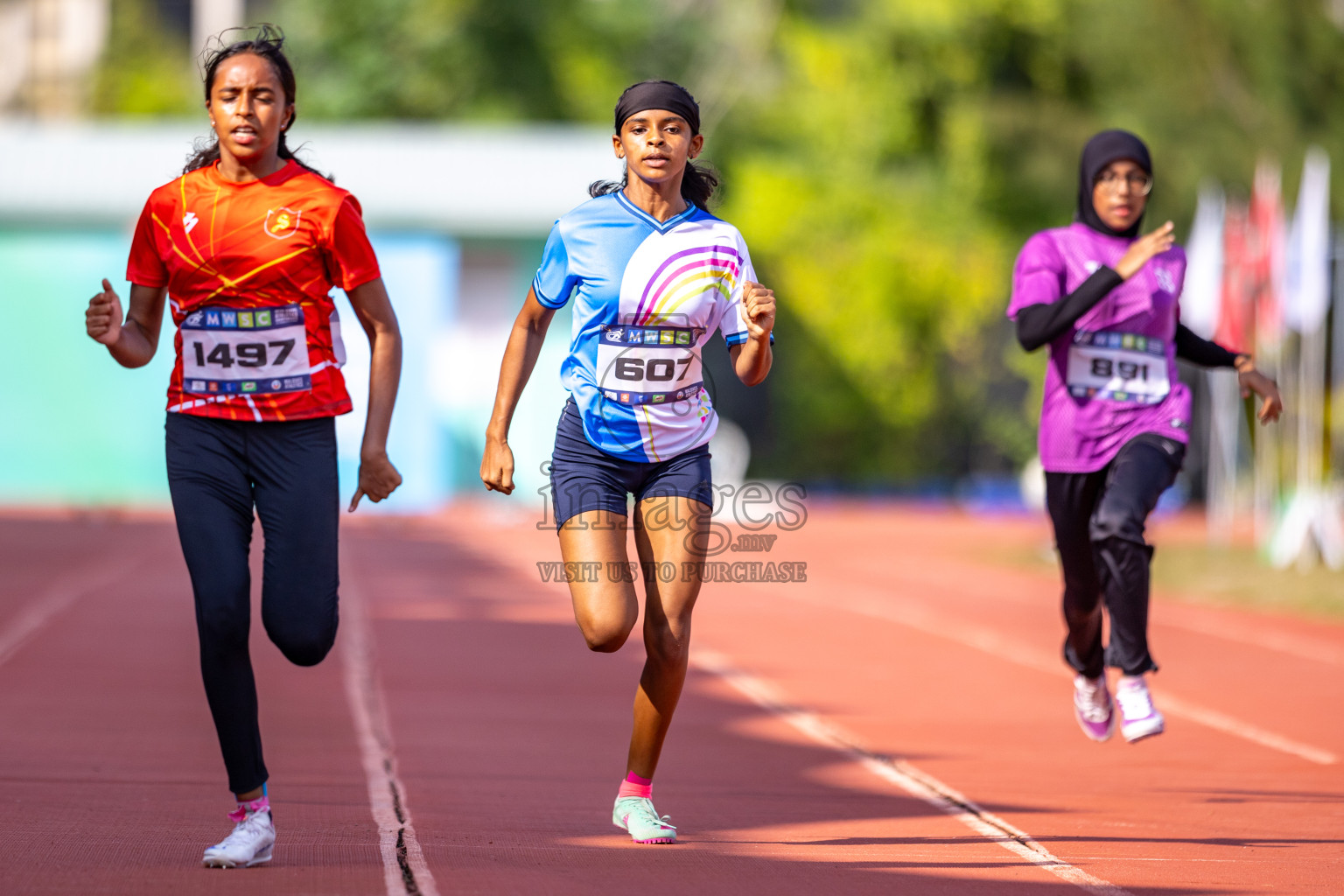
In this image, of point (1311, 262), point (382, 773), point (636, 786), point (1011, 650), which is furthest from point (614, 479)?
point (1311, 262)

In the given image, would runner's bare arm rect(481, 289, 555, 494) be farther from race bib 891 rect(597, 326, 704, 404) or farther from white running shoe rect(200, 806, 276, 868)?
white running shoe rect(200, 806, 276, 868)

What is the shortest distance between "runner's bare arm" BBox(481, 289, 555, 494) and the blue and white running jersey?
3.6 inches

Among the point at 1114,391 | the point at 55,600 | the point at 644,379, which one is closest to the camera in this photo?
the point at 644,379

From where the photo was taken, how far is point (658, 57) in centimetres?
5184

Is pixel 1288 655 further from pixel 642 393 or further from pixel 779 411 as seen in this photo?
pixel 779 411

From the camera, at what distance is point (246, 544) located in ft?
17.3

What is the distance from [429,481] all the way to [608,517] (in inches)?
1091

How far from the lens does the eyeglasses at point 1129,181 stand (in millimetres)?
7254

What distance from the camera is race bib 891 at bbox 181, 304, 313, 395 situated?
5.27 m


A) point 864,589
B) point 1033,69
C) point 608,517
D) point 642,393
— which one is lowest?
point 864,589

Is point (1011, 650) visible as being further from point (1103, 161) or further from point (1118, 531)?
point (1103, 161)

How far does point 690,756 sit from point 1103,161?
3034 millimetres

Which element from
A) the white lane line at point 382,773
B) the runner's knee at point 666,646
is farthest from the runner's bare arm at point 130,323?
the runner's knee at point 666,646

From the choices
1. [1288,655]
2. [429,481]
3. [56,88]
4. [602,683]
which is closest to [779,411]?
[429,481]
